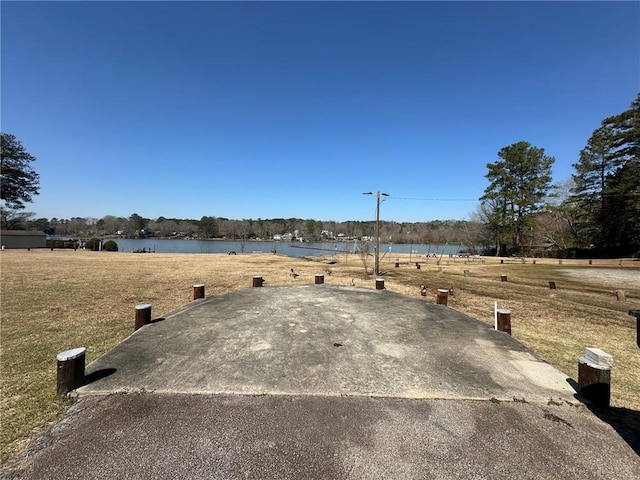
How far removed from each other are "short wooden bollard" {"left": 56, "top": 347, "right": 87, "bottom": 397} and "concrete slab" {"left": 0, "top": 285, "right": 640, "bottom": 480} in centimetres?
18

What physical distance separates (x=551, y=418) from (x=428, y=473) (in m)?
2.04

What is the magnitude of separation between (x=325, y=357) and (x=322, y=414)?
1501 millimetres

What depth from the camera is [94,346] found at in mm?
6137

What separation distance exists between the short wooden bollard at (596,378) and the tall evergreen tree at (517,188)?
40.4 meters

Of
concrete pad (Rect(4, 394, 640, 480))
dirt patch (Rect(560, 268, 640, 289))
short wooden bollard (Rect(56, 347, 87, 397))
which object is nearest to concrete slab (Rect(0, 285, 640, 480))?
concrete pad (Rect(4, 394, 640, 480))

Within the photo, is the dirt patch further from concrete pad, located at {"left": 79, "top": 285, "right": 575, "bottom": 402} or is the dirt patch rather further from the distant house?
the distant house

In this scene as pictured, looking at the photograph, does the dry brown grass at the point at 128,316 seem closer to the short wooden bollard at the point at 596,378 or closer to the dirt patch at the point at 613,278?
the dirt patch at the point at 613,278

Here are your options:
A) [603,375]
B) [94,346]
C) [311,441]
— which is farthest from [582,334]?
[94,346]

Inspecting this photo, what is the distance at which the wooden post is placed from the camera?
21.7ft

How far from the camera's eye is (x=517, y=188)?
38.9 m

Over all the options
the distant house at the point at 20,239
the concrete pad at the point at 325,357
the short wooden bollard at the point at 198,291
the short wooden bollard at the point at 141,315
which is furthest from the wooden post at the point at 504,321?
the distant house at the point at 20,239

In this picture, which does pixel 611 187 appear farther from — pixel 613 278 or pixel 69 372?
pixel 69 372

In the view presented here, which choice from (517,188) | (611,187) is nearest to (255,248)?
→ (517,188)

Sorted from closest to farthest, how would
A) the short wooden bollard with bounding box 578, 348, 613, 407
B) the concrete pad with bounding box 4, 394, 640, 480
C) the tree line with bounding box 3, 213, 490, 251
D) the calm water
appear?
the concrete pad with bounding box 4, 394, 640, 480 < the short wooden bollard with bounding box 578, 348, 613, 407 < the calm water < the tree line with bounding box 3, 213, 490, 251
